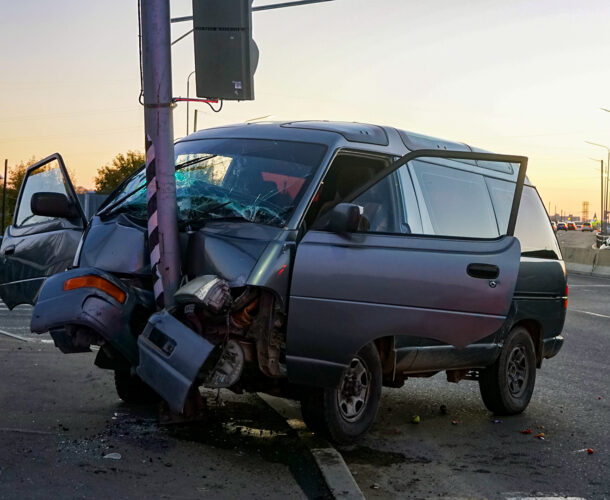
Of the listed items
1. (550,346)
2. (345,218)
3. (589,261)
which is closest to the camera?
(345,218)

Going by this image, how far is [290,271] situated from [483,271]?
47.5 inches

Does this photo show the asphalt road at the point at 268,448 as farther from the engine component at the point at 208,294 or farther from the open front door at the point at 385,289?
the engine component at the point at 208,294

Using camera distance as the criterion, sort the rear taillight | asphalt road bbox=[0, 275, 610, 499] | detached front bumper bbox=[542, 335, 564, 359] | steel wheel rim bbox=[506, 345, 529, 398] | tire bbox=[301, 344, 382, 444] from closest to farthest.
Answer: asphalt road bbox=[0, 275, 610, 499] → the rear taillight → tire bbox=[301, 344, 382, 444] → steel wheel rim bbox=[506, 345, 529, 398] → detached front bumper bbox=[542, 335, 564, 359]

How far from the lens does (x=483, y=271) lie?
612 centimetres

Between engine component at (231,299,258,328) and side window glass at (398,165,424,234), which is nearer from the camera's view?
engine component at (231,299,258,328)

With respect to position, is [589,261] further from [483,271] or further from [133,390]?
[483,271]


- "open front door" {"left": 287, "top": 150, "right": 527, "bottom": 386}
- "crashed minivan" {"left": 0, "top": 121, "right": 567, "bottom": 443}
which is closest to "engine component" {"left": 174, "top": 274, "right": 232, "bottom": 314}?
"crashed minivan" {"left": 0, "top": 121, "right": 567, "bottom": 443}

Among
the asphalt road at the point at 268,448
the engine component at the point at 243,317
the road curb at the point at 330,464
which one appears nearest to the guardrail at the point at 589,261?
the asphalt road at the point at 268,448

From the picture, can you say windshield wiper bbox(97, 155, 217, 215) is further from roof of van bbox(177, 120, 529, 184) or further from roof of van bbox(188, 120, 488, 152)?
roof of van bbox(188, 120, 488, 152)

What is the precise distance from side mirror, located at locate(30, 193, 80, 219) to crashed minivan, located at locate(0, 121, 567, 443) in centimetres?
1

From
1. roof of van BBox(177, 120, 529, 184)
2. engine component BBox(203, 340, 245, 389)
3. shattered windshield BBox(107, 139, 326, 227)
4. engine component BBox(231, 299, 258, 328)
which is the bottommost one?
engine component BBox(203, 340, 245, 389)

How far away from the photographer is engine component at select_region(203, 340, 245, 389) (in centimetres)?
579

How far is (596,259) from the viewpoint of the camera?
37281 mm

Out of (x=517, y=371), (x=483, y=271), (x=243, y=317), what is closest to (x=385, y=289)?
(x=483, y=271)
